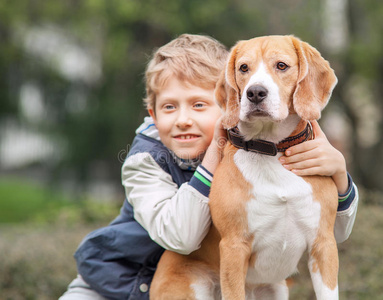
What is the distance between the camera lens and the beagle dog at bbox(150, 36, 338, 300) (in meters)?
2.49

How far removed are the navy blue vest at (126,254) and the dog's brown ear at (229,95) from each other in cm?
59

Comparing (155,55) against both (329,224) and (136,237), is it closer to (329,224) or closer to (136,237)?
(136,237)

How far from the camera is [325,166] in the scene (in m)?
2.60

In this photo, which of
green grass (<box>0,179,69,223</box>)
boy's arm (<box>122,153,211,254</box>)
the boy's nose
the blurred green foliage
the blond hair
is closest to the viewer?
boy's arm (<box>122,153,211,254</box>)

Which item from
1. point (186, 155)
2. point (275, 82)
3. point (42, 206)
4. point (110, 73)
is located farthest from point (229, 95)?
point (42, 206)

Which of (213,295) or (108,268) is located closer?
(213,295)

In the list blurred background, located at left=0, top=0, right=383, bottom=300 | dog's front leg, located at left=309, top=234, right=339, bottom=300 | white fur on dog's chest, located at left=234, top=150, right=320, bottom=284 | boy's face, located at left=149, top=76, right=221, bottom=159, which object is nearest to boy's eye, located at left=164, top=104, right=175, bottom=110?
boy's face, located at left=149, top=76, right=221, bottom=159

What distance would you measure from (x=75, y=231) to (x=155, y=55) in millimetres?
3397

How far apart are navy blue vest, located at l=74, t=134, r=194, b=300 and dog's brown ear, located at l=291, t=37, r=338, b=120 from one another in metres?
0.95

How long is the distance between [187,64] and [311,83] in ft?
2.89

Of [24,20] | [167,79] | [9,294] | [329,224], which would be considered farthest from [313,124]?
[24,20]

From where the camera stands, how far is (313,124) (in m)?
2.87

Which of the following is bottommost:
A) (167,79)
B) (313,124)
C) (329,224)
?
(329,224)

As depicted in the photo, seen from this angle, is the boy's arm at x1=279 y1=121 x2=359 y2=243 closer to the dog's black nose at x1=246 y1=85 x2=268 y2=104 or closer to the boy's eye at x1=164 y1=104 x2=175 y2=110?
the dog's black nose at x1=246 y1=85 x2=268 y2=104
